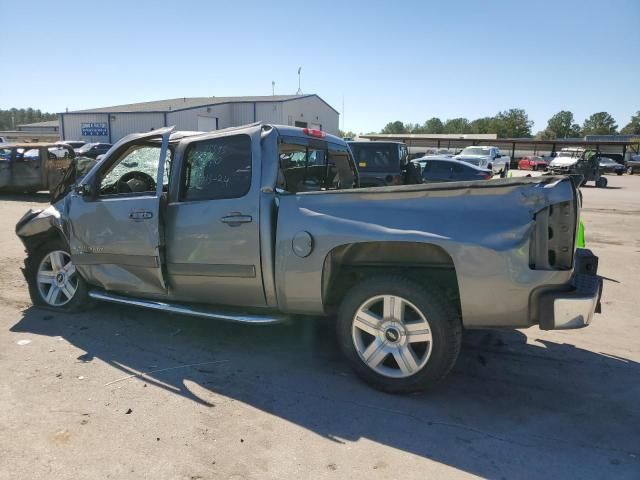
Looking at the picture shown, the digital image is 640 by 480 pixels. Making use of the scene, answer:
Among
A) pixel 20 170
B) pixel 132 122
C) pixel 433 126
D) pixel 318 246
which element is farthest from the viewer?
pixel 433 126

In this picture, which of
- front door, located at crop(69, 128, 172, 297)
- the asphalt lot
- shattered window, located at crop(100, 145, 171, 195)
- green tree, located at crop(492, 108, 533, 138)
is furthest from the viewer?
green tree, located at crop(492, 108, 533, 138)

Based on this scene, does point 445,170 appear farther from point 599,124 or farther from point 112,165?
point 599,124

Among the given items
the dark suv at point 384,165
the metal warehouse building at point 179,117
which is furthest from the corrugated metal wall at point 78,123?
the dark suv at point 384,165

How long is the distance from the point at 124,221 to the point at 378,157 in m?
10.1

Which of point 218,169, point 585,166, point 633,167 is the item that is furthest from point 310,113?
point 218,169

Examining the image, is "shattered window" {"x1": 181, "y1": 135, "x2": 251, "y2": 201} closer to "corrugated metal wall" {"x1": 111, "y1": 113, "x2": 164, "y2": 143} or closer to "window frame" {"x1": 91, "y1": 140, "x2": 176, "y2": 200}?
"window frame" {"x1": 91, "y1": 140, "x2": 176, "y2": 200}

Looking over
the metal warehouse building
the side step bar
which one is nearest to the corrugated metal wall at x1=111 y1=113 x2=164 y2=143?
the metal warehouse building

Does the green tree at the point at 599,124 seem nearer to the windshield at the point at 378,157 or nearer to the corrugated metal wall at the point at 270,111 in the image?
the corrugated metal wall at the point at 270,111

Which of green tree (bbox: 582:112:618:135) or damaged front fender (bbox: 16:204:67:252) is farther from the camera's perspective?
green tree (bbox: 582:112:618:135)

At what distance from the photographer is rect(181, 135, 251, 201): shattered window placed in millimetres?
4012

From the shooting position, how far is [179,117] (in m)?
38.3

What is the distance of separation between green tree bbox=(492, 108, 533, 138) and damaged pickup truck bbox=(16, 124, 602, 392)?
102m

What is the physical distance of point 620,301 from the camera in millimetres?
5723

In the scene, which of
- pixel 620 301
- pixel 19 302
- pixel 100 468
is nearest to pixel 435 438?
pixel 100 468
